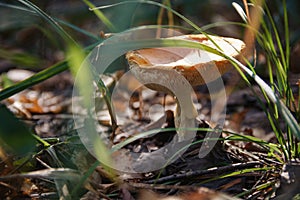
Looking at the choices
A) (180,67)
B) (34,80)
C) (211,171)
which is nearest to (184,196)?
(211,171)

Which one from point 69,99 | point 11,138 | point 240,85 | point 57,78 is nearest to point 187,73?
point 11,138

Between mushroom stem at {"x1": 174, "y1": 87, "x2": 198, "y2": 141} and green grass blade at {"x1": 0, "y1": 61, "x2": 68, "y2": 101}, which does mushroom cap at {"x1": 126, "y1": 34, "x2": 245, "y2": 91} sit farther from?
green grass blade at {"x1": 0, "y1": 61, "x2": 68, "y2": 101}

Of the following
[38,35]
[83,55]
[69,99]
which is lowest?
[69,99]

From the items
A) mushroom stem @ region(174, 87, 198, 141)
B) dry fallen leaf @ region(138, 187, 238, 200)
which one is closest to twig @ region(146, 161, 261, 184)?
dry fallen leaf @ region(138, 187, 238, 200)

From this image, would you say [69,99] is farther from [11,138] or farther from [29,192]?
[11,138]

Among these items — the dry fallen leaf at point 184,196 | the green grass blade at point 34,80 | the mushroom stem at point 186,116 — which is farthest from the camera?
the mushroom stem at point 186,116

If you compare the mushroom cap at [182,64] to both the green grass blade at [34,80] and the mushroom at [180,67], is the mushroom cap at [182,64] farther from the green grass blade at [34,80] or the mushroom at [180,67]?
the green grass blade at [34,80]

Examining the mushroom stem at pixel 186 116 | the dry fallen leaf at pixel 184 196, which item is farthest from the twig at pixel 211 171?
the mushroom stem at pixel 186 116
